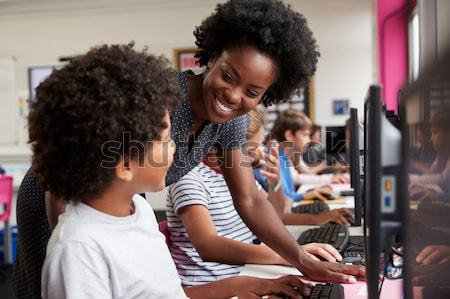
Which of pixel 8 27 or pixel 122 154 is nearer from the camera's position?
pixel 122 154

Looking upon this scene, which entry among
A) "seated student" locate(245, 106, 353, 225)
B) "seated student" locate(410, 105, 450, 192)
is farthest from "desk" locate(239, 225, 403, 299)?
"seated student" locate(410, 105, 450, 192)

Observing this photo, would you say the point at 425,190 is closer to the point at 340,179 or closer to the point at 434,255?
the point at 434,255

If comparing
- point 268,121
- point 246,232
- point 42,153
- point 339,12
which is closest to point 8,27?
point 268,121

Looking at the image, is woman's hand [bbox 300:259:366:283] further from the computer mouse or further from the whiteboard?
the whiteboard

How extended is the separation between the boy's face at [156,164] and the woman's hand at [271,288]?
14.7 inches

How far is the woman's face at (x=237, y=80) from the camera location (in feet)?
3.95

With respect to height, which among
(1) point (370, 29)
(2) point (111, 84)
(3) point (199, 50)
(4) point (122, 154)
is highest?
(1) point (370, 29)

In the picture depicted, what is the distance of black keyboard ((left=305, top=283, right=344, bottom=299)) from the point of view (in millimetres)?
1101

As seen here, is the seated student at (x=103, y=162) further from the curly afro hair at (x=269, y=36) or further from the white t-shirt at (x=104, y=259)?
the curly afro hair at (x=269, y=36)

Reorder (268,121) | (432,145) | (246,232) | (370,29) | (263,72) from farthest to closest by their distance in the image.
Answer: (268,121), (370,29), (246,232), (263,72), (432,145)

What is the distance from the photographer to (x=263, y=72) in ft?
3.98

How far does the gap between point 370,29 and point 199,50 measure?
179 inches

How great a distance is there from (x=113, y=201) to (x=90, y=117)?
164 millimetres

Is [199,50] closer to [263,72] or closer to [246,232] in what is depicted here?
[263,72]
